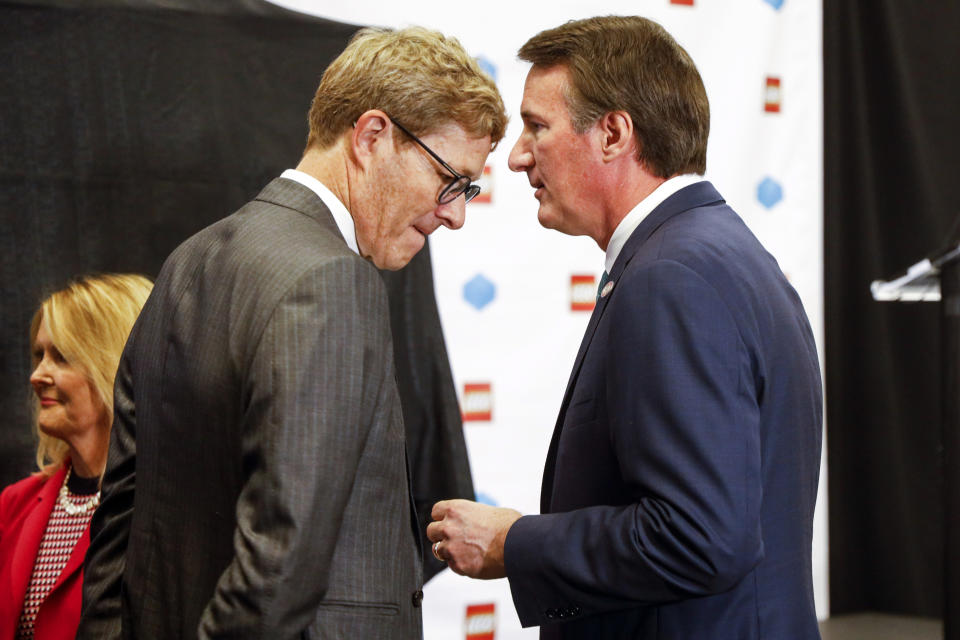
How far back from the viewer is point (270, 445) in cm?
103

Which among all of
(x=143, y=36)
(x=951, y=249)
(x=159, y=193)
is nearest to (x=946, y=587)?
(x=951, y=249)

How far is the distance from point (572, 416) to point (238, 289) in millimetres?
513

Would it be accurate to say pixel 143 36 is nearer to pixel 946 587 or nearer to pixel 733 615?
pixel 733 615

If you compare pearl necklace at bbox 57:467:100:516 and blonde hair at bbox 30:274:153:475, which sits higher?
blonde hair at bbox 30:274:153:475

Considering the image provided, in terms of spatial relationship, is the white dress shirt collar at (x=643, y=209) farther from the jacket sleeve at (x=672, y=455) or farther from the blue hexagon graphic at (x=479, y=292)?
the blue hexagon graphic at (x=479, y=292)

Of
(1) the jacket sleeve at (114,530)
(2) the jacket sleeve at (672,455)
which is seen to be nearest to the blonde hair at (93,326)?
(1) the jacket sleeve at (114,530)

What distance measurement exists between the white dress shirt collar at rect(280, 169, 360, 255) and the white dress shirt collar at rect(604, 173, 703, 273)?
423mm

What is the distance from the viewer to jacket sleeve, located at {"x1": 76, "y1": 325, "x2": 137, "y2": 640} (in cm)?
138

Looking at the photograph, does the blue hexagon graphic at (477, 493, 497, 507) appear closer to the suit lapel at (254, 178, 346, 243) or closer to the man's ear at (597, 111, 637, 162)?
the man's ear at (597, 111, 637, 162)

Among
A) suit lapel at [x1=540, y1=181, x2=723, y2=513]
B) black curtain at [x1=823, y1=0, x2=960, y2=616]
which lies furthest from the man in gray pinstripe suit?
black curtain at [x1=823, y1=0, x2=960, y2=616]

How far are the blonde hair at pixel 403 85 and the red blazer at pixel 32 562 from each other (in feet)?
3.22

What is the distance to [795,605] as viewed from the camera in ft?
4.39

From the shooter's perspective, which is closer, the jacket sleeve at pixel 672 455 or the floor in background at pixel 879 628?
the jacket sleeve at pixel 672 455

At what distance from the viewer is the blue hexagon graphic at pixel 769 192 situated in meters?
3.52
